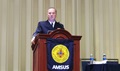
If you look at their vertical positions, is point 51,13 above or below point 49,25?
above

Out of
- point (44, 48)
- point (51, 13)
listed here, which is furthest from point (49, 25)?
point (44, 48)

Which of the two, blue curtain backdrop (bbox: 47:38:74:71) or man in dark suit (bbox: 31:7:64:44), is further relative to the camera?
man in dark suit (bbox: 31:7:64:44)

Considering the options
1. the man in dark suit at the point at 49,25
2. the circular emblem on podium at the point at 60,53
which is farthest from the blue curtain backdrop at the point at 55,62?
the man in dark suit at the point at 49,25

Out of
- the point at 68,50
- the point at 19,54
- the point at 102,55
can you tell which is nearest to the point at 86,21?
the point at 102,55

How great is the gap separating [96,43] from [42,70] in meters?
3.64

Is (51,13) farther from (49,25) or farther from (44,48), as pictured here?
(44,48)

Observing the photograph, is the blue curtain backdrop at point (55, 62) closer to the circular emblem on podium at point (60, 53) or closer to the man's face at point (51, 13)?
the circular emblem on podium at point (60, 53)

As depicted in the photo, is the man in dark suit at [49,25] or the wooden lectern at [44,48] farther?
the man in dark suit at [49,25]

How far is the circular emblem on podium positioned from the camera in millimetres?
4148

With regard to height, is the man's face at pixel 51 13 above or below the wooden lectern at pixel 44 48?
above

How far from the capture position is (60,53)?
4.16 metres

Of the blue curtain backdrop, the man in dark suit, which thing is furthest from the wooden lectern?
the man in dark suit

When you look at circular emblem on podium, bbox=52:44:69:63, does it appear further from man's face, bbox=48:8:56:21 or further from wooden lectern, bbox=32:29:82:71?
man's face, bbox=48:8:56:21

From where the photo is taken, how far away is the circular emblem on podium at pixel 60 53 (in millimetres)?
4148
